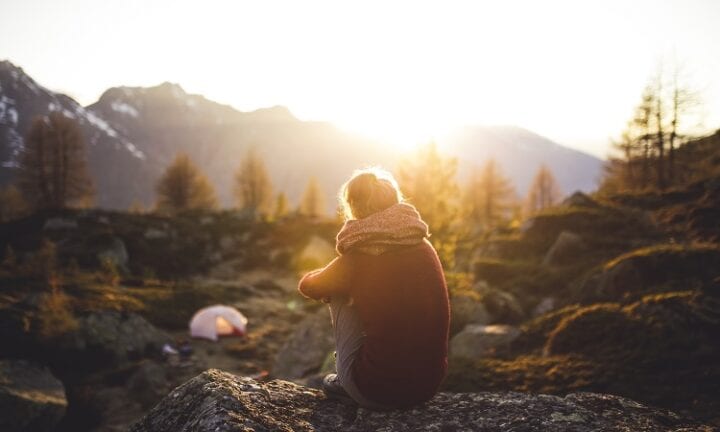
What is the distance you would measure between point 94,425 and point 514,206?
55.2 metres

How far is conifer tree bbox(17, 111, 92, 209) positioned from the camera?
45562 millimetres

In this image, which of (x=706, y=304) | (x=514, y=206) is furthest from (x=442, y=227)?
(x=514, y=206)

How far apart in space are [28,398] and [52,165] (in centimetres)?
4788

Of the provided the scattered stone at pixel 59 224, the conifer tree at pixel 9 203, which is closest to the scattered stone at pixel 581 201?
the scattered stone at pixel 59 224

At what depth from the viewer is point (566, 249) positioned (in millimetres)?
15992

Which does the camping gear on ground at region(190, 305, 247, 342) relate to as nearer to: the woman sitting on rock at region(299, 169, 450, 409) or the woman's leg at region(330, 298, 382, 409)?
the woman's leg at region(330, 298, 382, 409)

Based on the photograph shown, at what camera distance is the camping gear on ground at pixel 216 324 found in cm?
1714

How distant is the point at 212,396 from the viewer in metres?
3.22

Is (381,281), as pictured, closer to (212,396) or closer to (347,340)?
(347,340)

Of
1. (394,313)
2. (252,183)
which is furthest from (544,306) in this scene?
(252,183)

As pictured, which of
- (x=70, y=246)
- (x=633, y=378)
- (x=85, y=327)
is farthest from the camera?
(x=70, y=246)

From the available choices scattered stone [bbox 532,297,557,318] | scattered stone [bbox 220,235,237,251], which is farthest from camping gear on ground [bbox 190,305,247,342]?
scattered stone [bbox 220,235,237,251]

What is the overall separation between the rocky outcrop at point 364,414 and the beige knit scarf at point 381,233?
4.64ft

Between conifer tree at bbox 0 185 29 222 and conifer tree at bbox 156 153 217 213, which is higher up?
conifer tree at bbox 156 153 217 213
